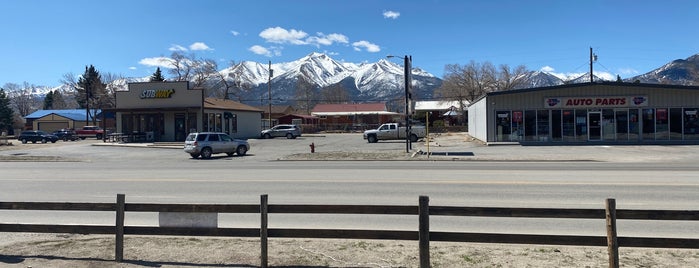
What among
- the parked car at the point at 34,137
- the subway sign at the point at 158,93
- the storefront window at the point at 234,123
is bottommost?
the parked car at the point at 34,137

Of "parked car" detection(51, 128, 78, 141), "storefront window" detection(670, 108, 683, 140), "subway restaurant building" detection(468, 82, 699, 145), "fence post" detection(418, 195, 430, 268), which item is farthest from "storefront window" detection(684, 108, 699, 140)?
"parked car" detection(51, 128, 78, 141)

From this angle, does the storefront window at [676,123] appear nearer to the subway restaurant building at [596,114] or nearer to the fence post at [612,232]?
the subway restaurant building at [596,114]

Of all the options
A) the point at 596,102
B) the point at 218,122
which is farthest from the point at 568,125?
the point at 218,122

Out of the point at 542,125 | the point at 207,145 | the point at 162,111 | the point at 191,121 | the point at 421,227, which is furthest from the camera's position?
the point at 191,121

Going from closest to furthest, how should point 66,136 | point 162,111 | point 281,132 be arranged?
point 162,111
point 281,132
point 66,136

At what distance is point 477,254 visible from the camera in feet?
21.4

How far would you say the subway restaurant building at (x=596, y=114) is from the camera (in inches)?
1353

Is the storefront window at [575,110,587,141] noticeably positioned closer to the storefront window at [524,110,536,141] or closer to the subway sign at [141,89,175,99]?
the storefront window at [524,110,536,141]

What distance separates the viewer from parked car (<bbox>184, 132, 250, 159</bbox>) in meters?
28.7

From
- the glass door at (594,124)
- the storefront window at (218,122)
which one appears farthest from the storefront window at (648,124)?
the storefront window at (218,122)

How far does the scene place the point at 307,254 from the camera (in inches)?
258

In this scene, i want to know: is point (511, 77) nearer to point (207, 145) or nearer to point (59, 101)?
point (207, 145)

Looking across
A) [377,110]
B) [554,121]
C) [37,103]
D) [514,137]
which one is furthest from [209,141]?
[37,103]

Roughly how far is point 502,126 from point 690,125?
12134 millimetres
